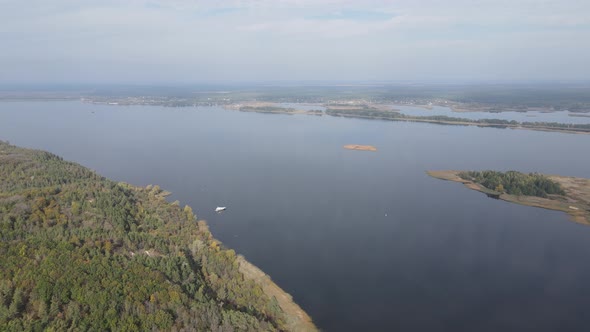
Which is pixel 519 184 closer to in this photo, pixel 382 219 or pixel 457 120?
pixel 382 219

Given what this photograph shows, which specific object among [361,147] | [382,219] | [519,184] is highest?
[361,147]

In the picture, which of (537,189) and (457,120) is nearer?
(537,189)

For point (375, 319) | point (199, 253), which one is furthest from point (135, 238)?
point (375, 319)

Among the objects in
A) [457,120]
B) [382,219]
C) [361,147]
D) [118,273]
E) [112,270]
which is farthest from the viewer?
[457,120]

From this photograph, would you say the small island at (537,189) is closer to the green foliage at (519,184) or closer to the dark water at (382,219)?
the green foliage at (519,184)

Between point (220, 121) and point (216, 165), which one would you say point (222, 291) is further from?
point (220, 121)

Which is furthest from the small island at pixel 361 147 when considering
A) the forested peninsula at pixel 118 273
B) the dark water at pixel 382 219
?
the forested peninsula at pixel 118 273

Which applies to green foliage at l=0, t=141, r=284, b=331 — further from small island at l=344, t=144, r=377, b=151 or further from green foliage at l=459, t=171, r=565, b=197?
small island at l=344, t=144, r=377, b=151

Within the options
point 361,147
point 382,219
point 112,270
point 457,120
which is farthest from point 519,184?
point 457,120
